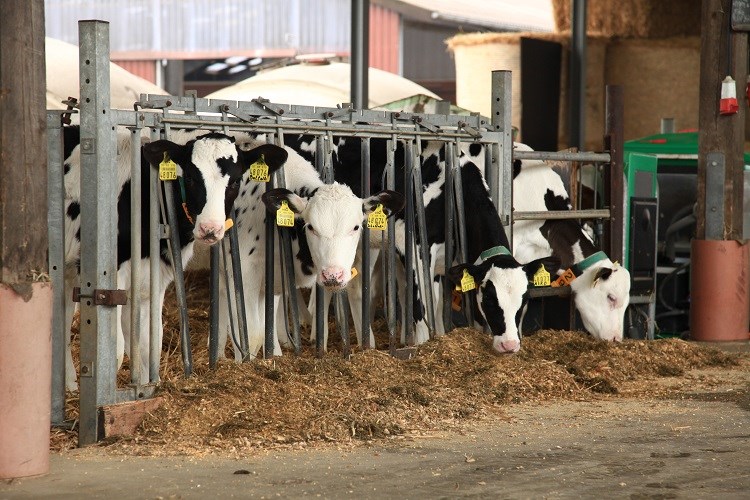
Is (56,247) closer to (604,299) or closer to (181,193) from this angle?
(181,193)

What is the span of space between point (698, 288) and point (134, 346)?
5727 mm

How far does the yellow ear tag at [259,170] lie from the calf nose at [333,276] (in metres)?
0.65

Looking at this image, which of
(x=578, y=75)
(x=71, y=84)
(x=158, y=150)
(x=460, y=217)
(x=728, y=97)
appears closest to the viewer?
(x=158, y=150)

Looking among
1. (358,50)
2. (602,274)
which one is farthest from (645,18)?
(602,274)

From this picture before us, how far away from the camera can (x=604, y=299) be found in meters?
8.90

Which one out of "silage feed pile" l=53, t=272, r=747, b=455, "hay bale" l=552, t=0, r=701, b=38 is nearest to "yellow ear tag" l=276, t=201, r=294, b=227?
"silage feed pile" l=53, t=272, r=747, b=455

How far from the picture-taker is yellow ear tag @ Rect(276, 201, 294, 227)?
6.82m

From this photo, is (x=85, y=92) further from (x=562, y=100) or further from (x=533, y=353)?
(x=562, y=100)

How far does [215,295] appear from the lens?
645cm

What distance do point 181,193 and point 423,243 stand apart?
1810 mm

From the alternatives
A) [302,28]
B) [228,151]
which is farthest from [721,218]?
[302,28]

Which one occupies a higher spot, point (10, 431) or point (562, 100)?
point (562, 100)

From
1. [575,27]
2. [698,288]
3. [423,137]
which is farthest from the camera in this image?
[575,27]

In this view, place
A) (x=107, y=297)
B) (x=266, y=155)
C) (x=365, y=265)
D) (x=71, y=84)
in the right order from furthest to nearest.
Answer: (x=71, y=84)
(x=365, y=265)
(x=266, y=155)
(x=107, y=297)
